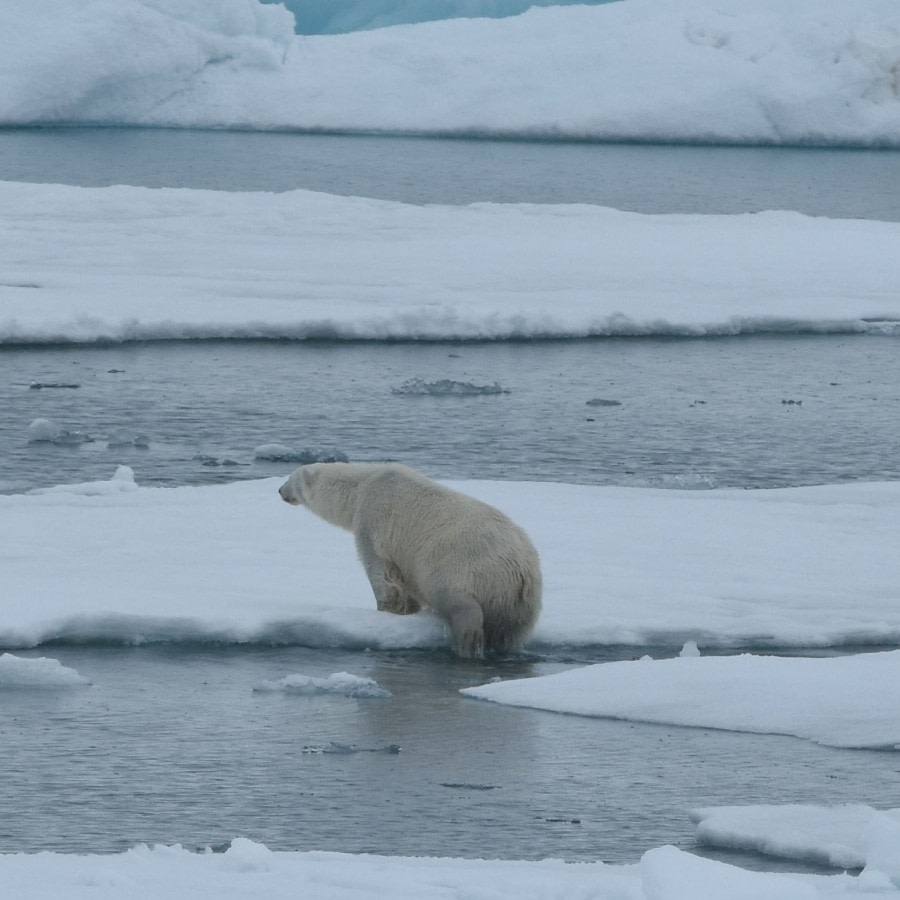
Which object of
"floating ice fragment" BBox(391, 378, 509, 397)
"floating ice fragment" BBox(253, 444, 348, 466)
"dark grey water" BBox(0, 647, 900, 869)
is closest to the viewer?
"dark grey water" BBox(0, 647, 900, 869)

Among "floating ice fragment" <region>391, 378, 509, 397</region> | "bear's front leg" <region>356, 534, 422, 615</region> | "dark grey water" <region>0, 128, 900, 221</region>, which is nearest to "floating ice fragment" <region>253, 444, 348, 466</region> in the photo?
"floating ice fragment" <region>391, 378, 509, 397</region>

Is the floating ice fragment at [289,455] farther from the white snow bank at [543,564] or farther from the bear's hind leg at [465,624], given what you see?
the bear's hind leg at [465,624]

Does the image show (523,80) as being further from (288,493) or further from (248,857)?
(248,857)

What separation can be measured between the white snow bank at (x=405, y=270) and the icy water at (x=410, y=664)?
37cm

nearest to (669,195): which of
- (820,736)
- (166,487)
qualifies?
(166,487)

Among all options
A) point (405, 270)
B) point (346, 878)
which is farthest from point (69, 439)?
point (405, 270)

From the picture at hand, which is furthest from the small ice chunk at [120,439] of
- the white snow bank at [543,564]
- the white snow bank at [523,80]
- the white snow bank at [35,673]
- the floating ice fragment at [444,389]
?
the white snow bank at [523,80]

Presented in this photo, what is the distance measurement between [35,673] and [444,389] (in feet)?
21.2

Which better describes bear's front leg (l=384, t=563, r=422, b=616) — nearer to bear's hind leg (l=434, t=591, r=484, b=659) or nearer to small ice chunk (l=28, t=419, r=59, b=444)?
bear's hind leg (l=434, t=591, r=484, b=659)

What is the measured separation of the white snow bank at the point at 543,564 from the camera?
19.6ft

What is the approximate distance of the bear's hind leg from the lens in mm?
5844

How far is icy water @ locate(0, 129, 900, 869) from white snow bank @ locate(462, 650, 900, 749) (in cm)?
9

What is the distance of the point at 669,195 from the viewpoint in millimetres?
29844

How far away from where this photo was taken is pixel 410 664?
5781mm
